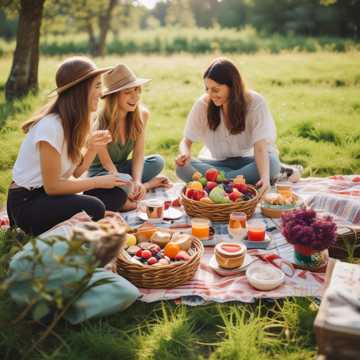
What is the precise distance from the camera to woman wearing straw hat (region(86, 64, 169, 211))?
4.32 metres

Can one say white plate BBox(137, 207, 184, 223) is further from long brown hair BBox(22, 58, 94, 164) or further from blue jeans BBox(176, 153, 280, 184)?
long brown hair BBox(22, 58, 94, 164)

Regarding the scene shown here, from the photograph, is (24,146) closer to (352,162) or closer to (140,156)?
(140,156)

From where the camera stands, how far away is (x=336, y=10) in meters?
33.9

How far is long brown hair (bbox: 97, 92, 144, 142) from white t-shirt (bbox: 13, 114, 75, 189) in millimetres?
882

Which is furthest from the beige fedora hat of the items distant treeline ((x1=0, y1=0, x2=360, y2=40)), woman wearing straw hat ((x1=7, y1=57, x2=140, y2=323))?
distant treeline ((x1=0, y1=0, x2=360, y2=40))

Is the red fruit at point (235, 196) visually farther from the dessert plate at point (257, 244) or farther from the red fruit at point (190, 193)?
the dessert plate at point (257, 244)

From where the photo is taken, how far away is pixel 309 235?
121 inches

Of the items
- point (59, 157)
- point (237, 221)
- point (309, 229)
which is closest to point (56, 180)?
point (59, 157)

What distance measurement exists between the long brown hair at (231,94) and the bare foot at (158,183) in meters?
0.80

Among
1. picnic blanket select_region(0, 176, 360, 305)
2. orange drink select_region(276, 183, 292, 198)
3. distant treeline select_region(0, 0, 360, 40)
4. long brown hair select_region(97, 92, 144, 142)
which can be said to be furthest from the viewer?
distant treeline select_region(0, 0, 360, 40)

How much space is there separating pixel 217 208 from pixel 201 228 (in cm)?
33

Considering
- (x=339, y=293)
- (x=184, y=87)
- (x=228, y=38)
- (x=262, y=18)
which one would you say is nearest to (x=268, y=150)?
(x=339, y=293)

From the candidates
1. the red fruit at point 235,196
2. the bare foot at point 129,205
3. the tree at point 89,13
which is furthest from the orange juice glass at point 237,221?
the tree at point 89,13

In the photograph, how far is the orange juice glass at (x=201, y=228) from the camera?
373 cm
